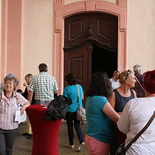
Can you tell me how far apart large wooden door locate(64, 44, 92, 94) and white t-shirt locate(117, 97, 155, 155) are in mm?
8866

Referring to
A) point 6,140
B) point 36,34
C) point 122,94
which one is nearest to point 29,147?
point 6,140

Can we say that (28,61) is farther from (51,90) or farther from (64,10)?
(51,90)

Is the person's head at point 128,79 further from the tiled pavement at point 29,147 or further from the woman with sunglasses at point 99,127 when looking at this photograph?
the tiled pavement at point 29,147

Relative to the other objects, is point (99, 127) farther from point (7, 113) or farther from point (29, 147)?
point (29, 147)

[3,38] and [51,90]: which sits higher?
[3,38]

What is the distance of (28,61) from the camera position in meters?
11.6

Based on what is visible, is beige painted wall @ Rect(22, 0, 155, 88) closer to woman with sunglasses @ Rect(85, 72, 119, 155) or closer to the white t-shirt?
woman with sunglasses @ Rect(85, 72, 119, 155)

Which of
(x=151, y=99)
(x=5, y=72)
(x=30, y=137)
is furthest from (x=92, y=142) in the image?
(x=5, y=72)

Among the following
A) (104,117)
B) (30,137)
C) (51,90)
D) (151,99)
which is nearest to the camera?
(151,99)

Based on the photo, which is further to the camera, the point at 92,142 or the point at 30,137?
the point at 30,137

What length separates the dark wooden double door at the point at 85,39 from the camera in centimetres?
1171

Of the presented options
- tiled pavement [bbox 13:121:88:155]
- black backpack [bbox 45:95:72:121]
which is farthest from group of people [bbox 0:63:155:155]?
tiled pavement [bbox 13:121:88:155]

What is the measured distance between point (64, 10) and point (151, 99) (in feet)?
30.1

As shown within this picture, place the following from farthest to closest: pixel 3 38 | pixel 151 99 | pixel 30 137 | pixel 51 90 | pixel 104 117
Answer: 1. pixel 3 38
2. pixel 30 137
3. pixel 51 90
4. pixel 104 117
5. pixel 151 99
